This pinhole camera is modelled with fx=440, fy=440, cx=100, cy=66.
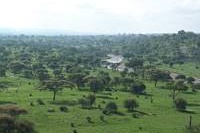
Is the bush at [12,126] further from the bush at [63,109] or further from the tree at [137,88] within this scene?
the tree at [137,88]

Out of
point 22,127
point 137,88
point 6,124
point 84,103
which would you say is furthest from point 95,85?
point 6,124

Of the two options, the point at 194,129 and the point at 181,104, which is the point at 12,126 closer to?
the point at 194,129

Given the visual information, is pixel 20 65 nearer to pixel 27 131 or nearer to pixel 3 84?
pixel 3 84

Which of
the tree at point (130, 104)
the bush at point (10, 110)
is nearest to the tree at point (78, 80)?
the tree at point (130, 104)

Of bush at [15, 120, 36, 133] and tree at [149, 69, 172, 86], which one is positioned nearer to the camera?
bush at [15, 120, 36, 133]

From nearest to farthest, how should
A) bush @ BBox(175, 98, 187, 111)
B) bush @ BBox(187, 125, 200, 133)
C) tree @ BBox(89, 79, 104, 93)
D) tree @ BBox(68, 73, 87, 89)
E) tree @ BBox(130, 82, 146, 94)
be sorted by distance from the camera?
1. bush @ BBox(187, 125, 200, 133)
2. bush @ BBox(175, 98, 187, 111)
3. tree @ BBox(89, 79, 104, 93)
4. tree @ BBox(130, 82, 146, 94)
5. tree @ BBox(68, 73, 87, 89)

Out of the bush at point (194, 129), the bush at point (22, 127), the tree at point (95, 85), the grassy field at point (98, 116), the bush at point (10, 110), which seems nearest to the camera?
the bush at point (22, 127)

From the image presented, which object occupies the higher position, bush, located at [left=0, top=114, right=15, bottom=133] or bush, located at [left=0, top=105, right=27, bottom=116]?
bush, located at [left=0, top=114, right=15, bottom=133]

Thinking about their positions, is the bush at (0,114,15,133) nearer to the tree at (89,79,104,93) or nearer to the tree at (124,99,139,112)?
the tree at (124,99,139,112)

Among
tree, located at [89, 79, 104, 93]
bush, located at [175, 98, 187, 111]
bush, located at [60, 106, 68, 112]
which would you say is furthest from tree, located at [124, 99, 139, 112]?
tree, located at [89, 79, 104, 93]
